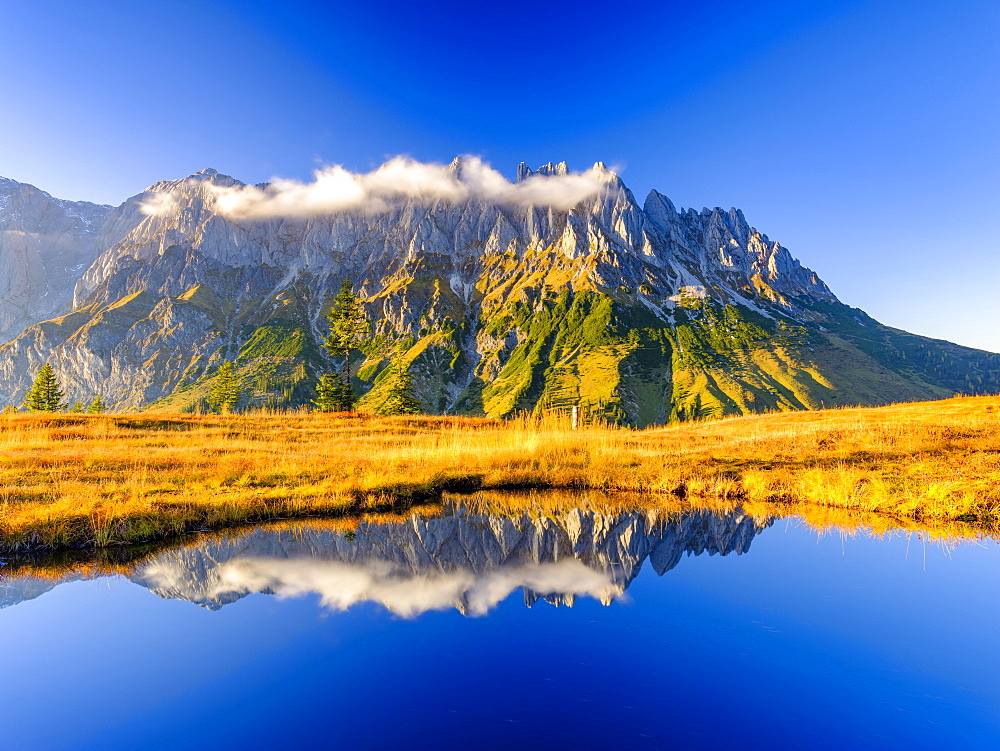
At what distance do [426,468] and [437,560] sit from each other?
944 cm

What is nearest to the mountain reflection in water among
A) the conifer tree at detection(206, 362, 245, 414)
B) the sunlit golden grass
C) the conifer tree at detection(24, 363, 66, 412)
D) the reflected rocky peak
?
the reflected rocky peak

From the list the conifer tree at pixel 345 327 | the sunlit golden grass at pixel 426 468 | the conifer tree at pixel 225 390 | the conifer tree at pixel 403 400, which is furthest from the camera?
the conifer tree at pixel 225 390

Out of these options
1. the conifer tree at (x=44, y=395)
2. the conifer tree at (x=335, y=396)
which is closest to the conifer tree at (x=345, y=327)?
the conifer tree at (x=335, y=396)

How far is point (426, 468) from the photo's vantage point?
68.7 feet

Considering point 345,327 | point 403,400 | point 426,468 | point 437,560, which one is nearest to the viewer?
point 437,560

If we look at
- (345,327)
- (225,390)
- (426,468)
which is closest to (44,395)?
(225,390)

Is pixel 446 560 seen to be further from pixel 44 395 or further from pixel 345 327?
pixel 44 395

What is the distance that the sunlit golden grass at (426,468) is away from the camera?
1466cm

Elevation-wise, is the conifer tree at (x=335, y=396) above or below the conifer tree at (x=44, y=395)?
above

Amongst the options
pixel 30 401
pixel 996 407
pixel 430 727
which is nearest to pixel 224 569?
pixel 430 727

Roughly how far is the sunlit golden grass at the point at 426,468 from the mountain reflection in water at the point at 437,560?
8.28 ft

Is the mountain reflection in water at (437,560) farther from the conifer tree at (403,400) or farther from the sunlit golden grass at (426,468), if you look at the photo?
the conifer tree at (403,400)

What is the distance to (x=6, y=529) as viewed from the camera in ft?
40.1

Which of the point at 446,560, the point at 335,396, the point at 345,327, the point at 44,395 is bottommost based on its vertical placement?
the point at 44,395
